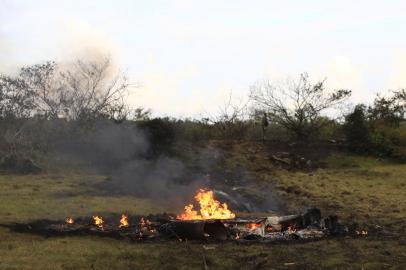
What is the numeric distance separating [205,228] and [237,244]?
1184 millimetres

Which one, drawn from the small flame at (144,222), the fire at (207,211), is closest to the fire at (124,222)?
the small flame at (144,222)

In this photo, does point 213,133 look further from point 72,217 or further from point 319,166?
point 72,217

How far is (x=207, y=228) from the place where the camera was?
48.1ft

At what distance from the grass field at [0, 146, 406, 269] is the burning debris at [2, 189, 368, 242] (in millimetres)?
573

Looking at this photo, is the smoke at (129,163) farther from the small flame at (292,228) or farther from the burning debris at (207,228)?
the small flame at (292,228)

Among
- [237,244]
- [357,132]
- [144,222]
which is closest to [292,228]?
[237,244]

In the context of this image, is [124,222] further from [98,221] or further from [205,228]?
[205,228]

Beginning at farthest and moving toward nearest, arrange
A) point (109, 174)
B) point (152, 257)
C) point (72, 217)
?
point (109, 174) → point (72, 217) → point (152, 257)

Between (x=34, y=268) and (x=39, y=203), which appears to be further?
(x=39, y=203)

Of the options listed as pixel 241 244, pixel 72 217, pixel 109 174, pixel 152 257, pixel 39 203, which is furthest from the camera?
pixel 109 174

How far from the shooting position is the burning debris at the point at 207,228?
14.5 m

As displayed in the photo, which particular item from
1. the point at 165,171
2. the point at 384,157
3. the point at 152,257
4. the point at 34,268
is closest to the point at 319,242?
the point at 152,257

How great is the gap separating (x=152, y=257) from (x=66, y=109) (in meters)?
24.1

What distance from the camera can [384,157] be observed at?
1264 inches
